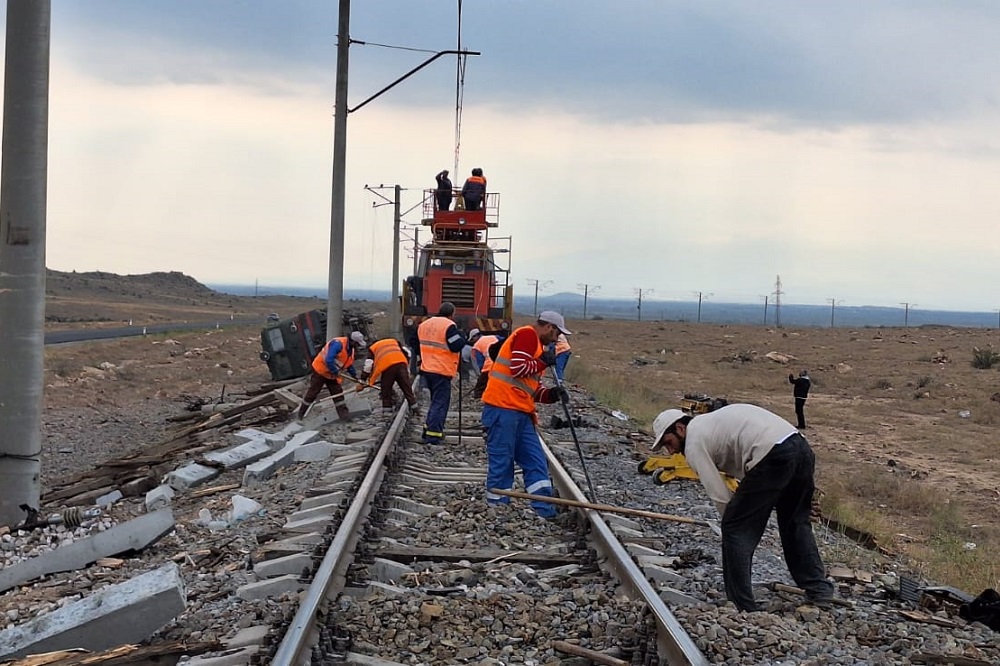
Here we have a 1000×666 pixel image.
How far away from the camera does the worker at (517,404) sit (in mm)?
8570

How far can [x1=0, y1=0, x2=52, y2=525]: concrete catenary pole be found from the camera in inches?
362

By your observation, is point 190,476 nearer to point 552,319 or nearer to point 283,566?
point 552,319

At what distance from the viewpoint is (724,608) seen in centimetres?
580

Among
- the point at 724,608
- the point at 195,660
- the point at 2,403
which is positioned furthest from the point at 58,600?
the point at 724,608

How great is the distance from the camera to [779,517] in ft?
21.3

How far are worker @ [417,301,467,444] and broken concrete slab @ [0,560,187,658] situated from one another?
6710 mm

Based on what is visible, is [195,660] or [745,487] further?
[745,487]

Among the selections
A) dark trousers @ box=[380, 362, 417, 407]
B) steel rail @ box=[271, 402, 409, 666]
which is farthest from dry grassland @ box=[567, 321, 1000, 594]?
dark trousers @ box=[380, 362, 417, 407]

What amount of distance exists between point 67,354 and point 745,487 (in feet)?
91.4

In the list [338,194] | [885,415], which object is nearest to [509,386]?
[338,194]

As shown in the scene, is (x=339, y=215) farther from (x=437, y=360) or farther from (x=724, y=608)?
(x=724, y=608)

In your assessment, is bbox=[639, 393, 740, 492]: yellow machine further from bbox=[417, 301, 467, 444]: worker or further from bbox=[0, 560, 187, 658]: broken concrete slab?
bbox=[0, 560, 187, 658]: broken concrete slab

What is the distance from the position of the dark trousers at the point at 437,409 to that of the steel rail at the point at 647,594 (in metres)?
3.77

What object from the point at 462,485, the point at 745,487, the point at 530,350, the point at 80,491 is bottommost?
the point at 80,491
